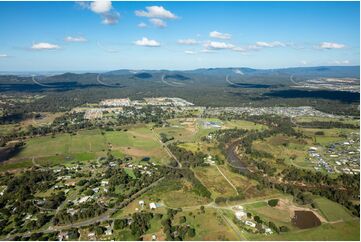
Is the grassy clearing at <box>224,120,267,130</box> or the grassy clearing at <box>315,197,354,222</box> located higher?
the grassy clearing at <box>224,120,267,130</box>

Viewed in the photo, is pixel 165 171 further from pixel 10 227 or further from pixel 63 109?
pixel 63 109

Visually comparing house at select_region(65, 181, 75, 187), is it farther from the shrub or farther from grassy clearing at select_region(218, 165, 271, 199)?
the shrub

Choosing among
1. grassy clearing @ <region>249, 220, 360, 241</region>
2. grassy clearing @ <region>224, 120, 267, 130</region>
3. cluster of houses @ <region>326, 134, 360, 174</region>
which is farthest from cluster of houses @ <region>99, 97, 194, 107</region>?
grassy clearing @ <region>249, 220, 360, 241</region>

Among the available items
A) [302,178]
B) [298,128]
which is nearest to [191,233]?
[302,178]

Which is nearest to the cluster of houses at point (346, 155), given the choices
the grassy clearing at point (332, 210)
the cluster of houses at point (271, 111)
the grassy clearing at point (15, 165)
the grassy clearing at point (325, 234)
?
the grassy clearing at point (332, 210)

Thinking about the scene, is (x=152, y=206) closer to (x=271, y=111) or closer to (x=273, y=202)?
(x=273, y=202)

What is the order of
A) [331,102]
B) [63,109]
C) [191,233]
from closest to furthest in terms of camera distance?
1. [191,233]
2. [63,109]
3. [331,102]

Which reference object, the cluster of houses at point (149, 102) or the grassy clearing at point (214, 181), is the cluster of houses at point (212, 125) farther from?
the cluster of houses at point (149, 102)

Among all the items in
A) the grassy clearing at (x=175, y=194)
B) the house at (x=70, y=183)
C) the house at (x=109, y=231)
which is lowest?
the house at (x=109, y=231)
